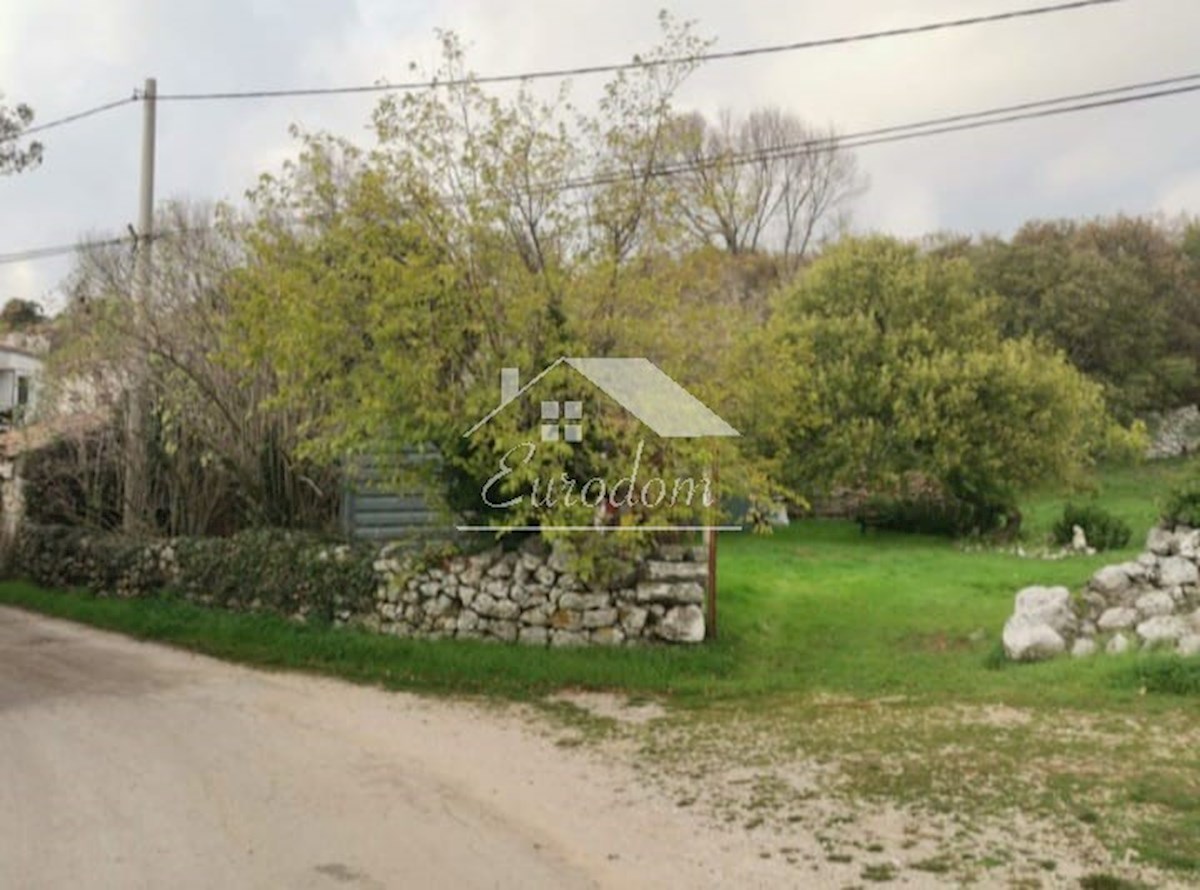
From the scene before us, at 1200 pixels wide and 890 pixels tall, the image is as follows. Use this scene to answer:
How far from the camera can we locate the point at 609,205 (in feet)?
31.9

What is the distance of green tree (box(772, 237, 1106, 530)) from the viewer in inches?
756

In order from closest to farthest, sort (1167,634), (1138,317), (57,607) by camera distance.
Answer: (1167,634)
(57,607)
(1138,317)

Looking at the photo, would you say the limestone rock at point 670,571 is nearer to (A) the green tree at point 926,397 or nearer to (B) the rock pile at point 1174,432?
(A) the green tree at point 926,397

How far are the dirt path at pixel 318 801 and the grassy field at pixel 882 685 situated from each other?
736 millimetres

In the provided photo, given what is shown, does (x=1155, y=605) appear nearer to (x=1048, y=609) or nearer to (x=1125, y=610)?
(x=1125, y=610)

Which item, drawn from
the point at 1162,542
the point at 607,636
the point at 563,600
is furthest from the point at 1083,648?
the point at 563,600

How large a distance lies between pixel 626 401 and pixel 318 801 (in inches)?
188

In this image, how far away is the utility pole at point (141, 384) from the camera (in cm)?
1352

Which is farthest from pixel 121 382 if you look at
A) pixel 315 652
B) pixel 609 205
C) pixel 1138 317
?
pixel 1138 317

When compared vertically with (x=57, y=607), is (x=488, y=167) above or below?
above

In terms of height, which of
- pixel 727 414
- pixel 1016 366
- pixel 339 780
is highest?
pixel 1016 366

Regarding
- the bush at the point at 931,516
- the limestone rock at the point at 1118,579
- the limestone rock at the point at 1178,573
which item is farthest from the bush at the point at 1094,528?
the limestone rock at the point at 1178,573

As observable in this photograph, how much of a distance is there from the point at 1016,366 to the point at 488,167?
13416 millimetres

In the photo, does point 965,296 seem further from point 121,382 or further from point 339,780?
point 339,780
